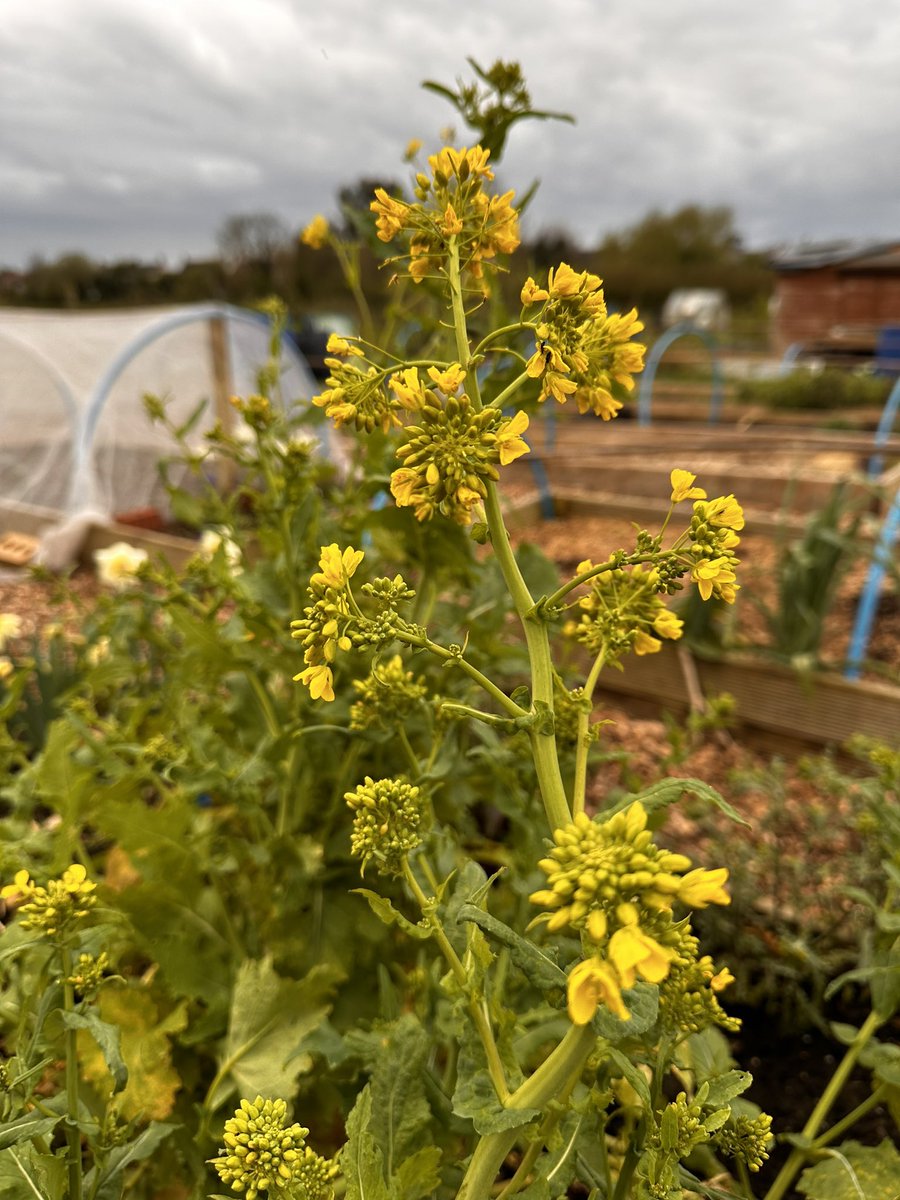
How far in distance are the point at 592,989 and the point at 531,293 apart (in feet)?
1.95

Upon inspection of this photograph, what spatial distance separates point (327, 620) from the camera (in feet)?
2.25

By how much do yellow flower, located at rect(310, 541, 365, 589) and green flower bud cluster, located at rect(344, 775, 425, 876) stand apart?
0.70 ft

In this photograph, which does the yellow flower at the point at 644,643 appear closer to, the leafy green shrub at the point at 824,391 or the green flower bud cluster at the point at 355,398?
the green flower bud cluster at the point at 355,398

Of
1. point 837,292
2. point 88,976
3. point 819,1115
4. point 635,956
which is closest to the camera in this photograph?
point 635,956

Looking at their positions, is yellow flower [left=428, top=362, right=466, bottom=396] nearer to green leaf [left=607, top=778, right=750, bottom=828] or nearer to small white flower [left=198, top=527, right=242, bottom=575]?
green leaf [left=607, top=778, right=750, bottom=828]

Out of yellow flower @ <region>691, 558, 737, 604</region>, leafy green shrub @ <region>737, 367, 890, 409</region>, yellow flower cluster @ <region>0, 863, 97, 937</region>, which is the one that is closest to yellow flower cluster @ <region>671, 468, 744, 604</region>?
yellow flower @ <region>691, 558, 737, 604</region>

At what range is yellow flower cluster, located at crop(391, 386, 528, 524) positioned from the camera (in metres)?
0.69

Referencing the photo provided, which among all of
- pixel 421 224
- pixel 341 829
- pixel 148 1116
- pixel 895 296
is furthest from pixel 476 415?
pixel 895 296

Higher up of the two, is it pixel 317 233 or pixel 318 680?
pixel 317 233

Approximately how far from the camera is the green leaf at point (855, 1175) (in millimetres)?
1032

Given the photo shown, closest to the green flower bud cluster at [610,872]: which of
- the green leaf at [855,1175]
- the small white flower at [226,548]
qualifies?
the green leaf at [855,1175]

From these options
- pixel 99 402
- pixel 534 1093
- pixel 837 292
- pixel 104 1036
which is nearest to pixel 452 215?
pixel 534 1093

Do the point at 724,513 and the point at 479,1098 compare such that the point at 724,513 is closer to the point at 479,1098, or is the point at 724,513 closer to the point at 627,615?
the point at 627,615

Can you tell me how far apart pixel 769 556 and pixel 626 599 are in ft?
11.2
